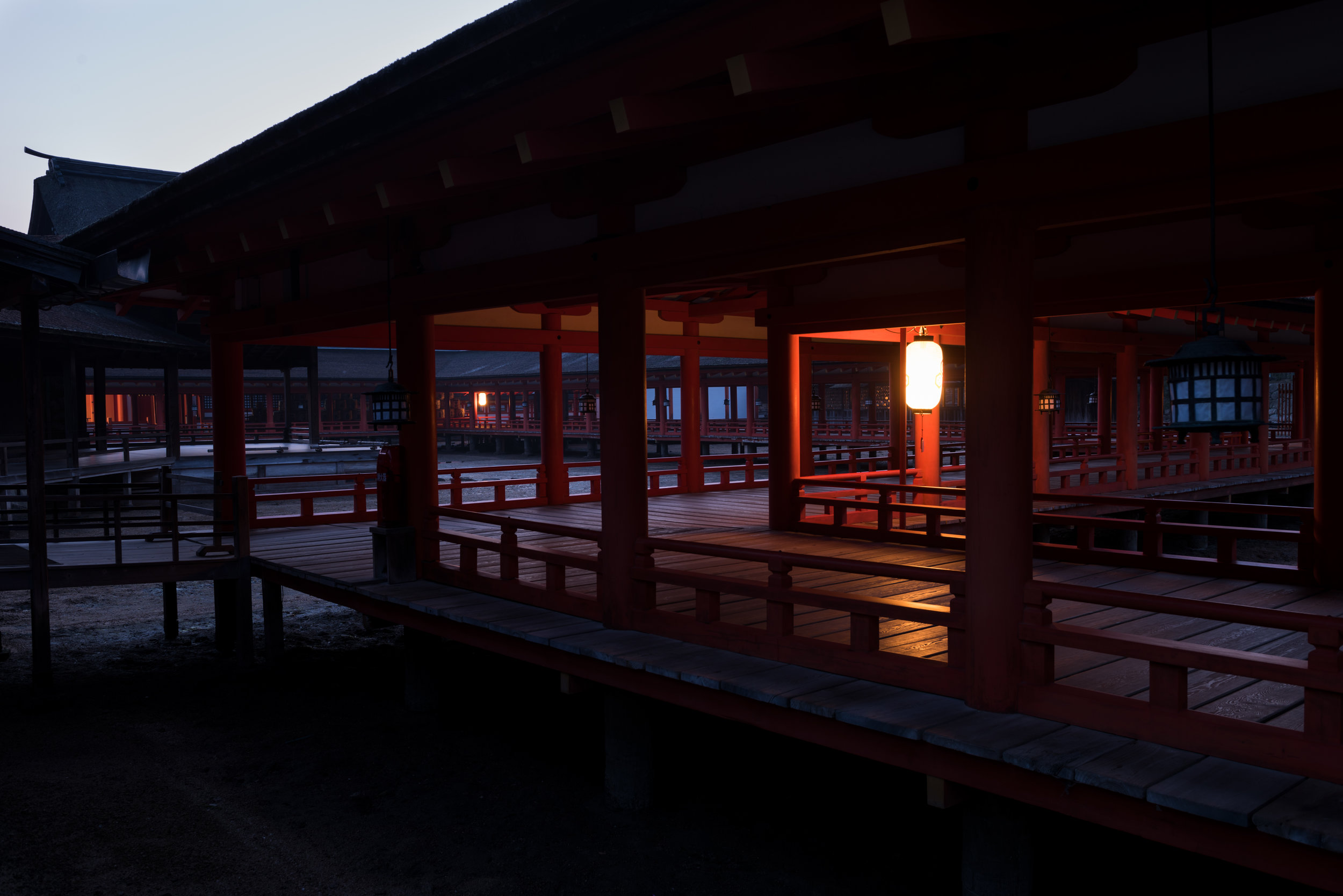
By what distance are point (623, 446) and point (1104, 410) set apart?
20.7 metres

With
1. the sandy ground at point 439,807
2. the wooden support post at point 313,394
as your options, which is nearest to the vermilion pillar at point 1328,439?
the sandy ground at point 439,807

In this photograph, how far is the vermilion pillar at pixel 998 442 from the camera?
4.45 m

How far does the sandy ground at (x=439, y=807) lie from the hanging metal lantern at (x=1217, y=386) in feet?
10.3

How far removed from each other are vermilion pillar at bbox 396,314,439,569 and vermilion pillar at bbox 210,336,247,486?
4.40m

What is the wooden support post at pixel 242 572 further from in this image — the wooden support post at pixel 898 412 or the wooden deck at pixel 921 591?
the wooden support post at pixel 898 412

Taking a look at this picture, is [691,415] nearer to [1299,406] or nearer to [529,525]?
[529,525]

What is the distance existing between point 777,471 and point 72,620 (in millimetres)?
10731

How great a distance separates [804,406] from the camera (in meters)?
11.9

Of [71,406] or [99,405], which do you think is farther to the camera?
[99,405]

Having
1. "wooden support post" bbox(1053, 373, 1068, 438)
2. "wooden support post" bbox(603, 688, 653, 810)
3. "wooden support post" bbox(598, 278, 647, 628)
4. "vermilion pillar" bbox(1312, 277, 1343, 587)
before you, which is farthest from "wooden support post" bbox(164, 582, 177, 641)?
"wooden support post" bbox(1053, 373, 1068, 438)

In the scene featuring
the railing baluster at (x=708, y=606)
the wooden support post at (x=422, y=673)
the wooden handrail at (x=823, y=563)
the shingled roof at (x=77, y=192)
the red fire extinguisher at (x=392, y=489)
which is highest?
the shingled roof at (x=77, y=192)

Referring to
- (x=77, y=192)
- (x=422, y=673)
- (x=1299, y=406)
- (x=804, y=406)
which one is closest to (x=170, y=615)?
(x=422, y=673)

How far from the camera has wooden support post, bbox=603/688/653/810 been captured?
6.64 meters

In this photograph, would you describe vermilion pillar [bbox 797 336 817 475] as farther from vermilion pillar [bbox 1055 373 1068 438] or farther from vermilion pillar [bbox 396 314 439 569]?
vermilion pillar [bbox 1055 373 1068 438]
